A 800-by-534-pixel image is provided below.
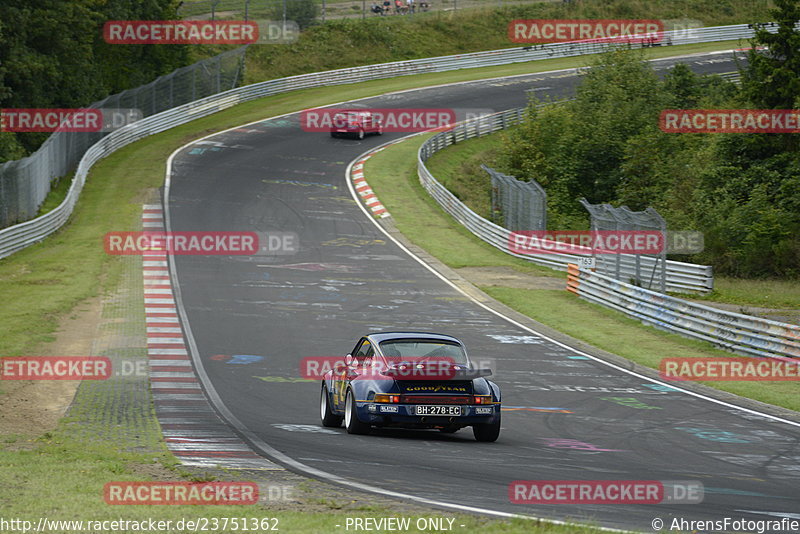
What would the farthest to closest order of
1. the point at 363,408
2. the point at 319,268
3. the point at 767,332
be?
the point at 319,268, the point at 767,332, the point at 363,408

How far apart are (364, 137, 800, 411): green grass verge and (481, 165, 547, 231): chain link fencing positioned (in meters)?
1.59

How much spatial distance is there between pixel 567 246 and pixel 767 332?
13319mm

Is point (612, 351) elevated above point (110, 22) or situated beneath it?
situated beneath

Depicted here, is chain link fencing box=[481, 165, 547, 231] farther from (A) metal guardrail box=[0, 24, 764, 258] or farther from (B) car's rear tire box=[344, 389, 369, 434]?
(B) car's rear tire box=[344, 389, 369, 434]

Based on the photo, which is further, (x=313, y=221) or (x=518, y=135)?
(x=518, y=135)

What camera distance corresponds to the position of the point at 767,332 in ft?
70.8

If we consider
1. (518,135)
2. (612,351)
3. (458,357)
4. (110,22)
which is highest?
(110,22)

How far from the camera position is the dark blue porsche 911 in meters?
13.0

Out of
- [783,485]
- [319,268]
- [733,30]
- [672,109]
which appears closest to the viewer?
[783,485]

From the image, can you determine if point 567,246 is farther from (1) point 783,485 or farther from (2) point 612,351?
(1) point 783,485

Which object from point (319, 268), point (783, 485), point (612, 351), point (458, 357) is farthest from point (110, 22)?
point (783, 485)

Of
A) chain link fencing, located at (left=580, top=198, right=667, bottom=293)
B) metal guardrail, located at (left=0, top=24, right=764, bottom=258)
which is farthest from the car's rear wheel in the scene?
metal guardrail, located at (left=0, top=24, right=764, bottom=258)

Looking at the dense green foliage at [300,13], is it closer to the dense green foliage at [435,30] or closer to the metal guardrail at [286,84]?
the dense green foliage at [435,30]

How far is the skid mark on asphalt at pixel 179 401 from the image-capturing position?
1183 centimetres
